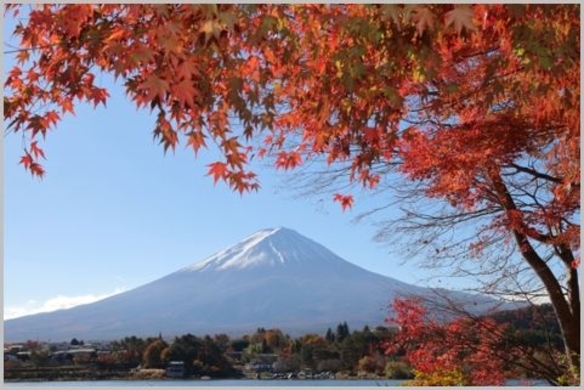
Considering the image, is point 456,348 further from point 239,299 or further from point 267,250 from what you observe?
point 267,250

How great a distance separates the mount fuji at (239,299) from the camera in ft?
71.0

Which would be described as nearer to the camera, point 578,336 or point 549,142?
point 549,142

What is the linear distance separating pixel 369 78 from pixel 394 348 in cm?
363

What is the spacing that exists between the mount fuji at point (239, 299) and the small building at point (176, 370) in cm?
660

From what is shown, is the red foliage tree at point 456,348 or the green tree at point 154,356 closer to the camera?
the red foliage tree at point 456,348

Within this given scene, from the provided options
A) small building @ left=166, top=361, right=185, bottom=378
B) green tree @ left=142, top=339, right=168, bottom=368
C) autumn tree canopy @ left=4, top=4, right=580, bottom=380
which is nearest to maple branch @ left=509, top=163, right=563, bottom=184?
autumn tree canopy @ left=4, top=4, right=580, bottom=380

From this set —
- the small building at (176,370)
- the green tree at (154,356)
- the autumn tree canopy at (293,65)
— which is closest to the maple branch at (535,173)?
the autumn tree canopy at (293,65)

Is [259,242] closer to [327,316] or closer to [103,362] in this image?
[327,316]

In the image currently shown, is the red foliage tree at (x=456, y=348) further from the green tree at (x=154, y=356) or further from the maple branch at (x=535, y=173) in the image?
the green tree at (x=154, y=356)

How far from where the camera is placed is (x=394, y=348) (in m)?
6.45

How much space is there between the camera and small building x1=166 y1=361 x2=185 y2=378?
492 inches

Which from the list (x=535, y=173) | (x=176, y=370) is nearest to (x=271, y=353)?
(x=176, y=370)

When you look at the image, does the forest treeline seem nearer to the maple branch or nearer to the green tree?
the green tree

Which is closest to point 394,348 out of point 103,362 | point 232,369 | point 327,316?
point 232,369
